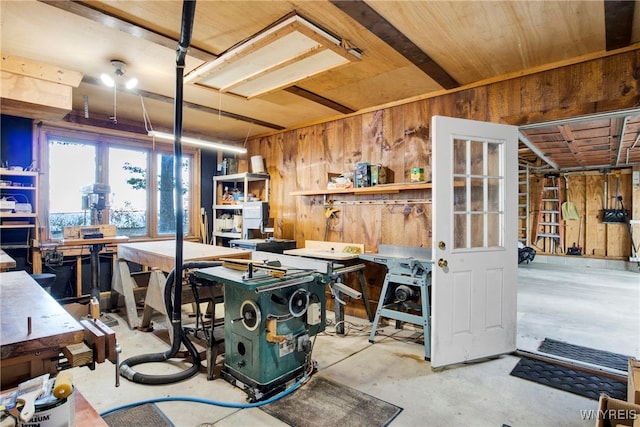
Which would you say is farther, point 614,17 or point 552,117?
point 552,117

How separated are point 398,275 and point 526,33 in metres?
2.19

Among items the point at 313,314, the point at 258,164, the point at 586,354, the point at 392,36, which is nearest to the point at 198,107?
the point at 258,164

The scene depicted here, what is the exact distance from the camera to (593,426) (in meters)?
2.04

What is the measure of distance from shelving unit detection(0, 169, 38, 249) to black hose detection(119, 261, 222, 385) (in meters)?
2.28

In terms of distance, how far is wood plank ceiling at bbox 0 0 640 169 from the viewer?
2121 mm

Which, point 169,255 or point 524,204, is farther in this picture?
point 524,204

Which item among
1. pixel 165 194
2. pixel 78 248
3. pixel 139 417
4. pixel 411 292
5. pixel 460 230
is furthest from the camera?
pixel 165 194

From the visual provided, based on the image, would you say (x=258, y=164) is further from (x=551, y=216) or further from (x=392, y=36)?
(x=551, y=216)

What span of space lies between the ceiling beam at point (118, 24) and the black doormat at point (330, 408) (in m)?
2.64

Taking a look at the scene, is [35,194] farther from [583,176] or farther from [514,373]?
[583,176]

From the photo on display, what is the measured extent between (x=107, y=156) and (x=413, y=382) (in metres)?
4.72

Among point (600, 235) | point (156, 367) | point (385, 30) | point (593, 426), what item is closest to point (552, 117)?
point (385, 30)

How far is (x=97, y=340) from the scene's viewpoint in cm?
109

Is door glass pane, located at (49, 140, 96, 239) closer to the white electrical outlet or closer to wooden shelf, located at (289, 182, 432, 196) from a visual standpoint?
wooden shelf, located at (289, 182, 432, 196)
